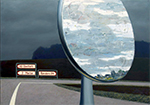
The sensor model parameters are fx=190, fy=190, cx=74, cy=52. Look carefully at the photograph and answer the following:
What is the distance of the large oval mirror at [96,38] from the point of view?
4168 millimetres

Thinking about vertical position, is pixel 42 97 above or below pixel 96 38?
below

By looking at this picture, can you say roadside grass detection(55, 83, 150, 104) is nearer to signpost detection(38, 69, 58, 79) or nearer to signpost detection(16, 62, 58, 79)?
signpost detection(38, 69, 58, 79)

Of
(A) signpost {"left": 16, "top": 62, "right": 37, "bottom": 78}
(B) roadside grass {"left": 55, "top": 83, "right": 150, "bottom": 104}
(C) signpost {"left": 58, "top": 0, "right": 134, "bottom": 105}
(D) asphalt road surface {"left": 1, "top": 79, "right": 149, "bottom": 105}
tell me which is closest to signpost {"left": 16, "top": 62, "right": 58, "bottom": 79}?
(A) signpost {"left": 16, "top": 62, "right": 37, "bottom": 78}

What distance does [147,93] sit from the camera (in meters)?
11.6

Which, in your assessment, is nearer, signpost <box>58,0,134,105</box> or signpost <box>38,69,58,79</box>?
signpost <box>58,0,134,105</box>

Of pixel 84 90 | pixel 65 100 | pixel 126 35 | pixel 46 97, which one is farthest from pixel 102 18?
pixel 46 97

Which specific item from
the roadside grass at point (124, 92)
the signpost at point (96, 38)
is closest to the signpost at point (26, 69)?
the roadside grass at point (124, 92)

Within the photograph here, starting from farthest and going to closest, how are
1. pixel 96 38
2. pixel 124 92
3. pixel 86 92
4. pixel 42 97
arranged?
pixel 124 92, pixel 42 97, pixel 86 92, pixel 96 38

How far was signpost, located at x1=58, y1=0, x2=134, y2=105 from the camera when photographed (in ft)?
13.7

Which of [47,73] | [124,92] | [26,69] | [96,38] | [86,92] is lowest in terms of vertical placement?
[124,92]

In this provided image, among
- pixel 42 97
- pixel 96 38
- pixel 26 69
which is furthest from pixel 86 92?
pixel 26 69

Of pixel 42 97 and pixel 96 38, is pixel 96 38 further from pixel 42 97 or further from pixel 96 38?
pixel 42 97

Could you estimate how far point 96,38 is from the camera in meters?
4.38

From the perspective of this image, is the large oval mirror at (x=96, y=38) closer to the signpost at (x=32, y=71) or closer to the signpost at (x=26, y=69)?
the signpost at (x=32, y=71)
